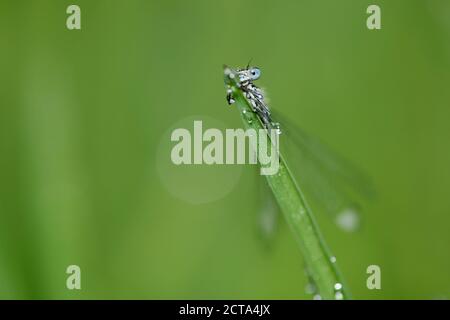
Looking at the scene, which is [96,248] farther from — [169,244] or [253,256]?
[253,256]

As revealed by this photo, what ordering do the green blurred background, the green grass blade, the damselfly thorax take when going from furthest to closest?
the green blurred background
the damselfly thorax
the green grass blade

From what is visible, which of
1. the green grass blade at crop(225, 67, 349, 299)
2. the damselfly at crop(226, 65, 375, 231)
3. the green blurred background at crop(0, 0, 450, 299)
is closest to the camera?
the green grass blade at crop(225, 67, 349, 299)

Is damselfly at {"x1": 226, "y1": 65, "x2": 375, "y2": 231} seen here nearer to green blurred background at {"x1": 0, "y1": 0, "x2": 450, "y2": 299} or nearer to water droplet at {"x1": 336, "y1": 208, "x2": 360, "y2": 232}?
water droplet at {"x1": 336, "y1": 208, "x2": 360, "y2": 232}

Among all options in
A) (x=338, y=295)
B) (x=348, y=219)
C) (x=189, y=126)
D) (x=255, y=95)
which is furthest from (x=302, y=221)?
(x=189, y=126)

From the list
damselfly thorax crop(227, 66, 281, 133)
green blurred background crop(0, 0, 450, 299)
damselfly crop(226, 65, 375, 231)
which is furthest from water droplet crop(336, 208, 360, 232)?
damselfly thorax crop(227, 66, 281, 133)

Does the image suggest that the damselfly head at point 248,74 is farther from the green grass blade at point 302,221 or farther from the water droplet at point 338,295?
the water droplet at point 338,295
